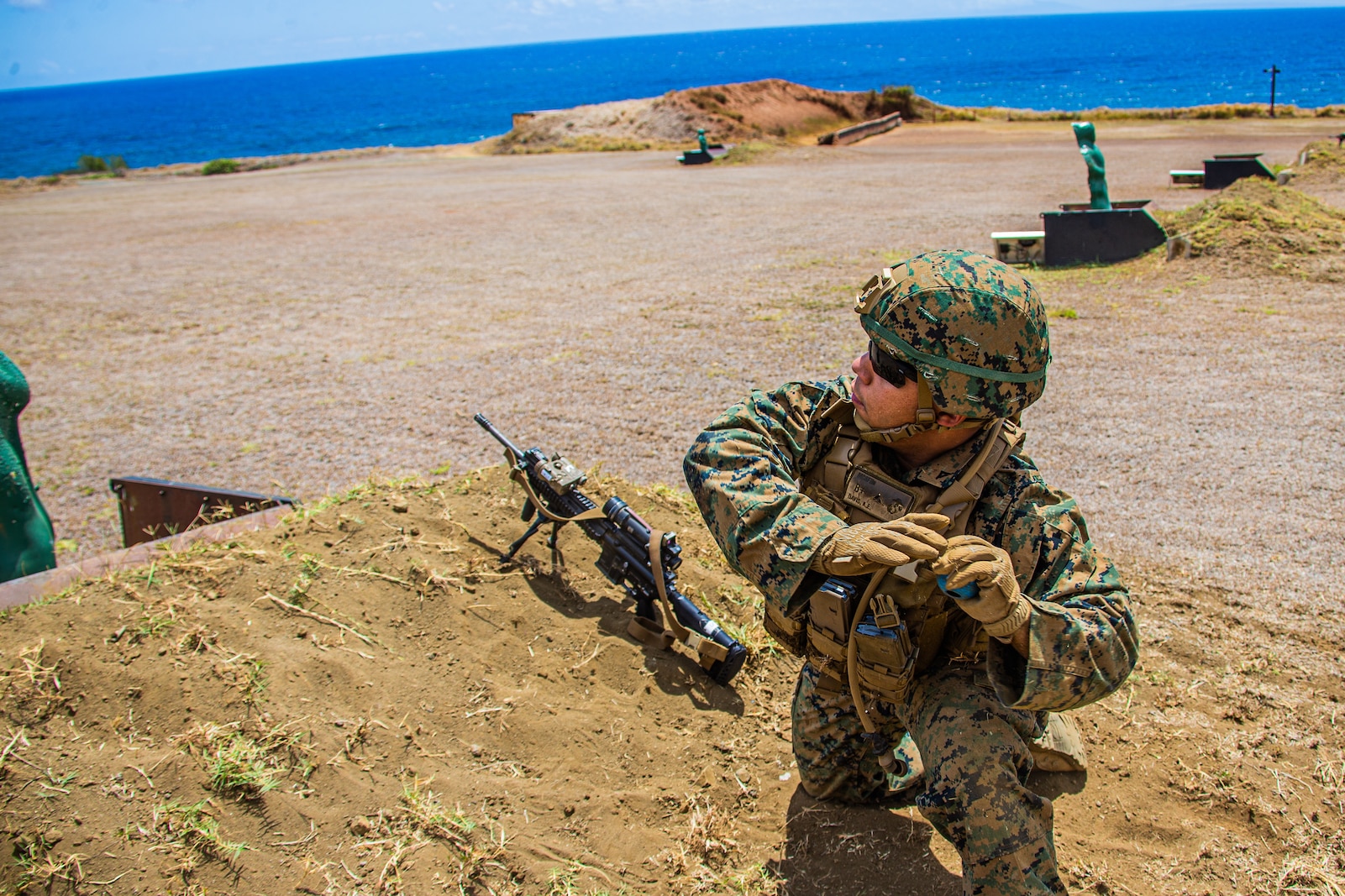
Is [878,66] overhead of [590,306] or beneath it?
overhead

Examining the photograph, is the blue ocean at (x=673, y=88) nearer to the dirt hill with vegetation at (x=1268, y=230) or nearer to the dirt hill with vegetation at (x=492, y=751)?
the dirt hill with vegetation at (x=1268, y=230)

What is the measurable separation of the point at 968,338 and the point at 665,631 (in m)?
1.98

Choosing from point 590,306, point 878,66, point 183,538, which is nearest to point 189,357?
point 590,306

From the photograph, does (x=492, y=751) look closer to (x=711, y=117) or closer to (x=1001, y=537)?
(x=1001, y=537)

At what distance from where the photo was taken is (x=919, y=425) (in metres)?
2.42

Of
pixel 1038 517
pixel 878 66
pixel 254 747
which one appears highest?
pixel 878 66

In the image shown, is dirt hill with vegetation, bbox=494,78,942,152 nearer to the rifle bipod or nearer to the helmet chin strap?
the rifle bipod

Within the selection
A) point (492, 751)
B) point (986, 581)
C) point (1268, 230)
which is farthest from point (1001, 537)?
point (1268, 230)

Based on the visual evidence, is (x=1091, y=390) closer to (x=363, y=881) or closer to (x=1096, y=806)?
Result: (x=1096, y=806)

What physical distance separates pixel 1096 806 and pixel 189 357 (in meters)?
9.43

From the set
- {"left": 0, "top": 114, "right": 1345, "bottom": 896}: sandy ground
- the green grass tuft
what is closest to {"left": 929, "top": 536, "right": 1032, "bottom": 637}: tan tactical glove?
{"left": 0, "top": 114, "right": 1345, "bottom": 896}: sandy ground

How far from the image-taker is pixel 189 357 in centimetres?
949

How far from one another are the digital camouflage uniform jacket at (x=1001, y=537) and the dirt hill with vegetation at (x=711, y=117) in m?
28.9

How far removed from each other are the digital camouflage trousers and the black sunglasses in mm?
842
